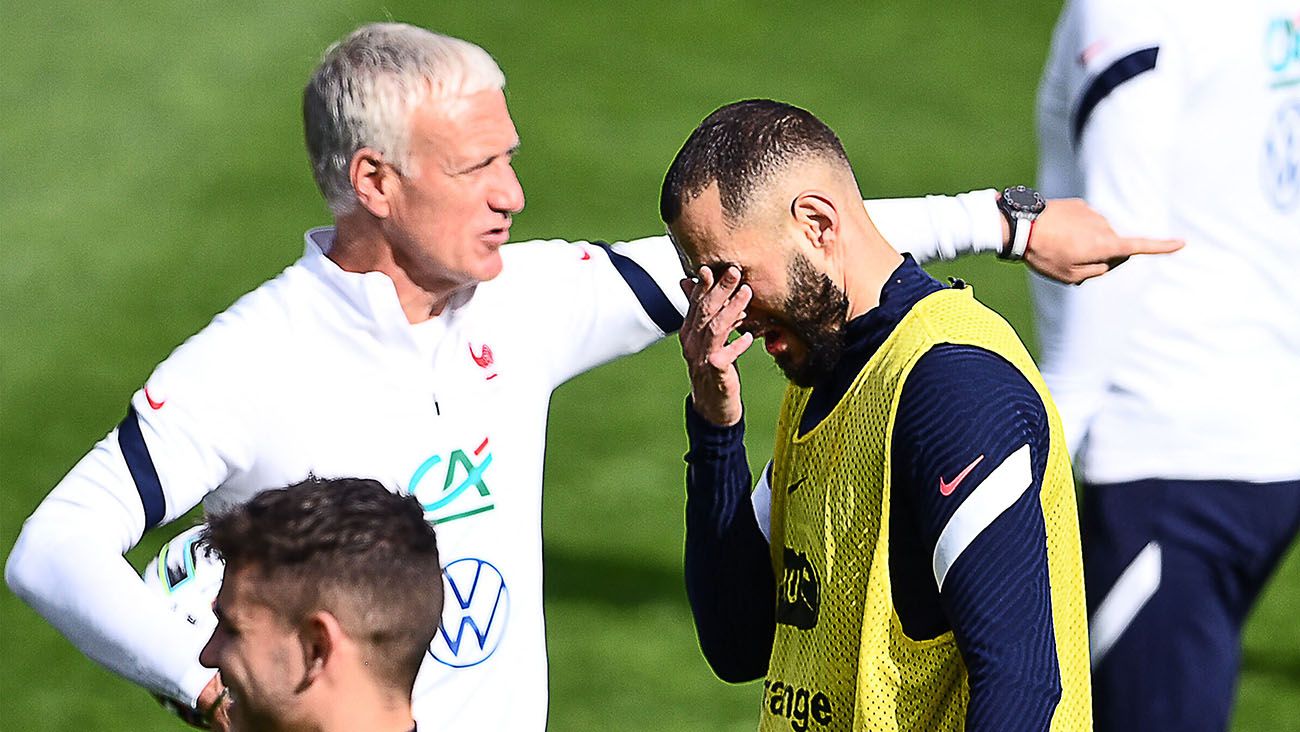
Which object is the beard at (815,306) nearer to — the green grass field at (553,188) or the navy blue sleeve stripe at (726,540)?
the navy blue sleeve stripe at (726,540)

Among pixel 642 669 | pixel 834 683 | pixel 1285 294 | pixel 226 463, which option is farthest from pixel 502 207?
pixel 642 669

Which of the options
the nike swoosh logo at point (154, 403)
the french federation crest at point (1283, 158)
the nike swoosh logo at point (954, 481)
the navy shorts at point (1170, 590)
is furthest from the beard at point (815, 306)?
the french federation crest at point (1283, 158)

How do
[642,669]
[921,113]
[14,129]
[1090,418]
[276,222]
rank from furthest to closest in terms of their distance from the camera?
[921,113] < [14,129] < [276,222] < [642,669] < [1090,418]

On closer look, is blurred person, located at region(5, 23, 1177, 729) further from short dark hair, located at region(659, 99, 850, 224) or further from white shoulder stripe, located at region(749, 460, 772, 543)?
short dark hair, located at region(659, 99, 850, 224)

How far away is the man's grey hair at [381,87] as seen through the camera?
3.72m

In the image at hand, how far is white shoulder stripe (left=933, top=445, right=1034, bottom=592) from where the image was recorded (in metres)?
2.97

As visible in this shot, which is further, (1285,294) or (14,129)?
(14,129)

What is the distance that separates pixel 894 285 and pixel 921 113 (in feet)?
29.6

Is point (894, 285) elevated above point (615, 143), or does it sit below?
above

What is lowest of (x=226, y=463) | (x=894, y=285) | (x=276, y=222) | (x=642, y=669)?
(x=642, y=669)

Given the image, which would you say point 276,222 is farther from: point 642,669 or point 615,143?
point 642,669

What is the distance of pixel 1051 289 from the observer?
4.77 metres

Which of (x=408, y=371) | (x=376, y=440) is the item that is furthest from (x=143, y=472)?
(x=408, y=371)

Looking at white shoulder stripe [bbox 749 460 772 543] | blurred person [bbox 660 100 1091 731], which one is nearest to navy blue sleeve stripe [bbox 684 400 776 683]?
white shoulder stripe [bbox 749 460 772 543]
